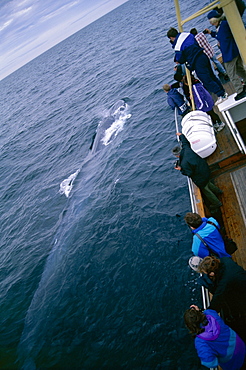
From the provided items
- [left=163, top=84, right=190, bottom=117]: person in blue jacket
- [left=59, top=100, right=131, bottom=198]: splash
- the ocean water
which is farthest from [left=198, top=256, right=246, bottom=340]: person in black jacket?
[left=59, top=100, right=131, bottom=198]: splash

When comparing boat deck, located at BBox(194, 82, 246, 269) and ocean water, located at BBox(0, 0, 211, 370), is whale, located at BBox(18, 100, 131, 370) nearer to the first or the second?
ocean water, located at BBox(0, 0, 211, 370)

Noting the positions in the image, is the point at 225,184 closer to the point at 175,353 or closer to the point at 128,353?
the point at 175,353

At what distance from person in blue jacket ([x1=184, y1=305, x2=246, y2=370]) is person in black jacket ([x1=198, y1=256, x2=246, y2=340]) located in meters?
0.36

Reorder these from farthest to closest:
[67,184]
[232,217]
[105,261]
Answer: [67,184], [105,261], [232,217]

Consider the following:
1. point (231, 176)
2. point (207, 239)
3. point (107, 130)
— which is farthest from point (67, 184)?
point (207, 239)

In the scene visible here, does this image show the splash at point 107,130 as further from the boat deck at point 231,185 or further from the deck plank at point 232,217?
the deck plank at point 232,217

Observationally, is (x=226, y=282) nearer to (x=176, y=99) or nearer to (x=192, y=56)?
(x=192, y=56)

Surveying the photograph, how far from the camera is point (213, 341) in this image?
406cm

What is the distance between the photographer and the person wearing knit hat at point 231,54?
722 cm

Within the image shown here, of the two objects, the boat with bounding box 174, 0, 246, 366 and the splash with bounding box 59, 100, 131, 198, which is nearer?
the boat with bounding box 174, 0, 246, 366

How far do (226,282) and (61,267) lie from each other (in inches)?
391

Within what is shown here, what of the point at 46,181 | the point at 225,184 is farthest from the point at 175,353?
the point at 46,181

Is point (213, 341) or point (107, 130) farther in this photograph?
point (107, 130)

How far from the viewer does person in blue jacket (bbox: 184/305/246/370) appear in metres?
3.99
